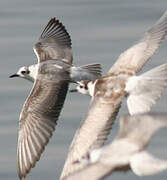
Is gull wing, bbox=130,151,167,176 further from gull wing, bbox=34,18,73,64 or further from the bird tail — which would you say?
gull wing, bbox=34,18,73,64

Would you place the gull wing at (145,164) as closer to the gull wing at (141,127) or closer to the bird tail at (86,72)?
the gull wing at (141,127)

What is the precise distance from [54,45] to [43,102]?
5.01 ft

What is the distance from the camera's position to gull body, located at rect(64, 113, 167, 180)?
7922 mm

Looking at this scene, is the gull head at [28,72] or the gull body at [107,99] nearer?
the gull body at [107,99]

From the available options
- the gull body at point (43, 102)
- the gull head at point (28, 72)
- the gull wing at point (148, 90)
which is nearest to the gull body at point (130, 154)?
the gull wing at point (148, 90)

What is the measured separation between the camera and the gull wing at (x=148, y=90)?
1096 centimetres

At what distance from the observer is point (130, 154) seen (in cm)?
815

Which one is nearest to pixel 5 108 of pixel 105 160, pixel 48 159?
pixel 48 159

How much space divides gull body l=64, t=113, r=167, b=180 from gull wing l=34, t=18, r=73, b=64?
4.75 metres

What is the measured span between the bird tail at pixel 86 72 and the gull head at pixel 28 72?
22.3 inches

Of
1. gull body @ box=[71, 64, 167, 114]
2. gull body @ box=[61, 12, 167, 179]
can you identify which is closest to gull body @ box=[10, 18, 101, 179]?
gull body @ box=[61, 12, 167, 179]

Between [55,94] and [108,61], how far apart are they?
7.33 ft

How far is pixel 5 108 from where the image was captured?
13438 millimetres

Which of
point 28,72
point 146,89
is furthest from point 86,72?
point 146,89
